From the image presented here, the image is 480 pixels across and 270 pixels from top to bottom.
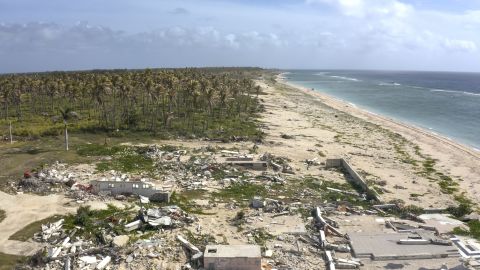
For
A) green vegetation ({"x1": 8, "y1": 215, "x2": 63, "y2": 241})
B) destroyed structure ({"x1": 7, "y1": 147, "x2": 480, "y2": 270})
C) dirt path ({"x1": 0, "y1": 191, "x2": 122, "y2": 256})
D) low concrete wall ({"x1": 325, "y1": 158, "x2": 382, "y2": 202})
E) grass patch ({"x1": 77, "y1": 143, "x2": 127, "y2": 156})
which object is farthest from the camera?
grass patch ({"x1": 77, "y1": 143, "x2": 127, "y2": 156})

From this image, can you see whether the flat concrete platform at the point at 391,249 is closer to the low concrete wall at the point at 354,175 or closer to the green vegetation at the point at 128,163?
the low concrete wall at the point at 354,175

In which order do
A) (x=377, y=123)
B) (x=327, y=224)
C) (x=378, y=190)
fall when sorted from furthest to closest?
(x=377, y=123) → (x=378, y=190) → (x=327, y=224)

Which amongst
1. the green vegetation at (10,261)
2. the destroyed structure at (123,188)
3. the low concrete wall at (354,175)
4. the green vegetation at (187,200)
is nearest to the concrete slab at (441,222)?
the low concrete wall at (354,175)

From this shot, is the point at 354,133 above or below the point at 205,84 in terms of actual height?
below

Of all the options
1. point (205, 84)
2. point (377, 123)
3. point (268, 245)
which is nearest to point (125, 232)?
point (268, 245)

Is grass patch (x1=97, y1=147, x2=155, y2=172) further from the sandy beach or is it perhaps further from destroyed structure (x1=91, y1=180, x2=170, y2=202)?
the sandy beach

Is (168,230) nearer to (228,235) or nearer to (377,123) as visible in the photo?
(228,235)

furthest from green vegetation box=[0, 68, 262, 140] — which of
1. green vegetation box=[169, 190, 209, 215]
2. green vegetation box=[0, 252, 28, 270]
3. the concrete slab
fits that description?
the concrete slab
